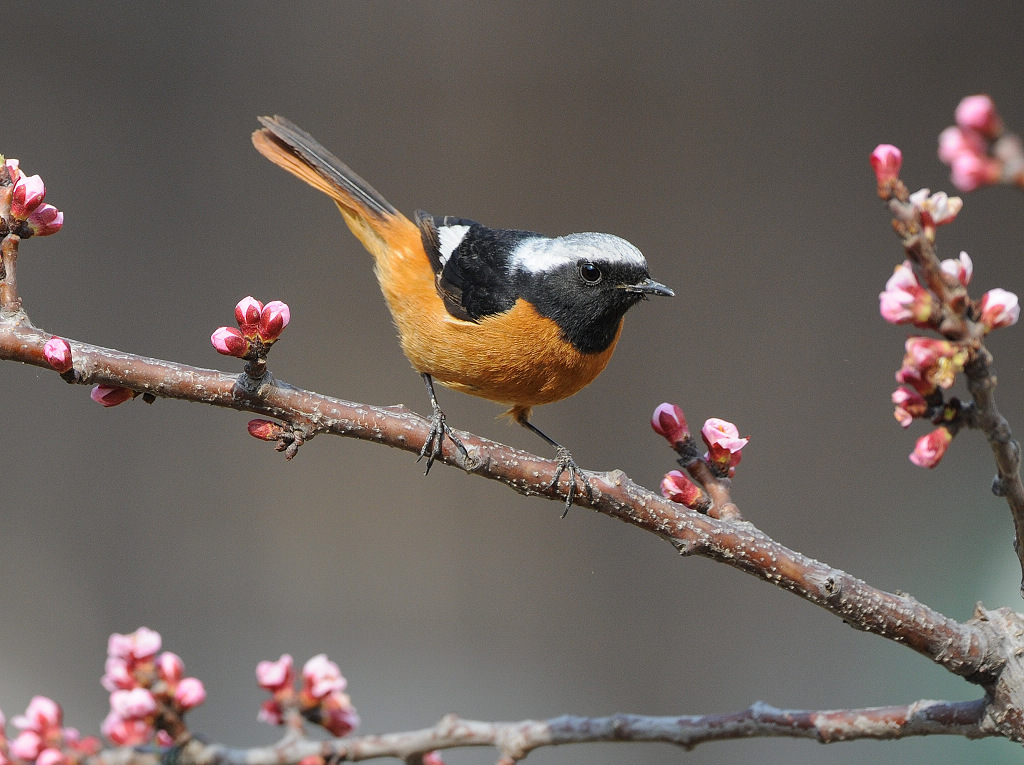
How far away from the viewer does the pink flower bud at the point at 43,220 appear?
1.34 meters

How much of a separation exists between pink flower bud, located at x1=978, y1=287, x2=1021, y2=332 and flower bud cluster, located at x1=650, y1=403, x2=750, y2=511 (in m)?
0.55

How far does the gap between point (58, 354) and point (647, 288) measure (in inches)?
47.5

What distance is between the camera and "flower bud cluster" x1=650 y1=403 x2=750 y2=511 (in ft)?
4.73

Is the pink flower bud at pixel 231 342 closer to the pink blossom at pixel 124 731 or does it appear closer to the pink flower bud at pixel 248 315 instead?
the pink flower bud at pixel 248 315

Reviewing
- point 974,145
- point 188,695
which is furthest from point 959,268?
point 188,695

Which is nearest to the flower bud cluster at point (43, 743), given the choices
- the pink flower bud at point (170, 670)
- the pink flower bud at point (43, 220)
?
the pink flower bud at point (170, 670)

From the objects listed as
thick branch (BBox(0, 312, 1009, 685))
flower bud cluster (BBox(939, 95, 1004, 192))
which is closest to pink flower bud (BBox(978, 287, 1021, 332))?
flower bud cluster (BBox(939, 95, 1004, 192))

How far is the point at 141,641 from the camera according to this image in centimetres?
109

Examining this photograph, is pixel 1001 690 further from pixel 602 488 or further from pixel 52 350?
pixel 52 350

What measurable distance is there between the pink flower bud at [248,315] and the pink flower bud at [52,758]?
59 cm

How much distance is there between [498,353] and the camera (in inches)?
77.4

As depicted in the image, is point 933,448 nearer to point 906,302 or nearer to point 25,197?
→ point 906,302

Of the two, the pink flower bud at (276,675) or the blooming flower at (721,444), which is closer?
the pink flower bud at (276,675)

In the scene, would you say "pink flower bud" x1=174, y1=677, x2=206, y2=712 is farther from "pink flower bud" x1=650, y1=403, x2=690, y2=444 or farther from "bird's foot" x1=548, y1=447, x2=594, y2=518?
"pink flower bud" x1=650, y1=403, x2=690, y2=444
